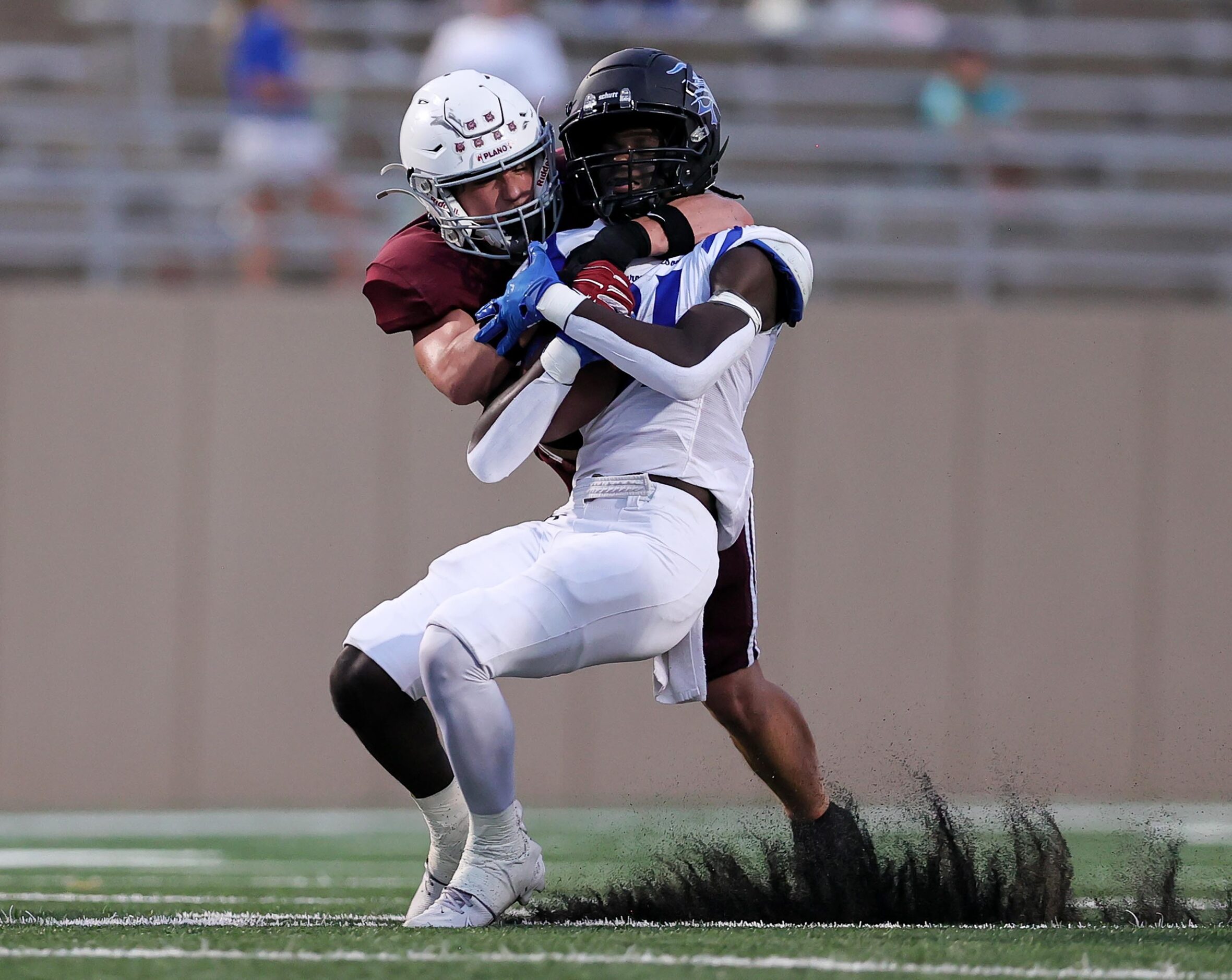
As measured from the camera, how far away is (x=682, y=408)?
3658 mm

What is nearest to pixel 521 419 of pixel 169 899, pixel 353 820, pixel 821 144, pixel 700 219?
pixel 700 219

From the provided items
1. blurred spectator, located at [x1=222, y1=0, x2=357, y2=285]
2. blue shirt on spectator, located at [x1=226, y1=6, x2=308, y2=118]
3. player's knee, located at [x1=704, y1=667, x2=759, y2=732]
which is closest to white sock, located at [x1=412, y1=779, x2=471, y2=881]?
player's knee, located at [x1=704, y1=667, x2=759, y2=732]

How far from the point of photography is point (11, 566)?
7852 mm

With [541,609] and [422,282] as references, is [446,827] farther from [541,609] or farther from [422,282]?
[422,282]

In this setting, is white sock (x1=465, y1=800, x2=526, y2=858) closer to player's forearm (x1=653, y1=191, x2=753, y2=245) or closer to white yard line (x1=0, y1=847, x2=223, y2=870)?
player's forearm (x1=653, y1=191, x2=753, y2=245)

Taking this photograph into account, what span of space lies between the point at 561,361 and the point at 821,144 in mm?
5725

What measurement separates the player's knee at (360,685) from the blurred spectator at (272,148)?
506cm

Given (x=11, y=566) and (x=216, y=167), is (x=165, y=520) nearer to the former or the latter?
(x=11, y=566)

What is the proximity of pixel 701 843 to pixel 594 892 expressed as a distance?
306mm

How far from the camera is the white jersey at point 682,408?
3.62m

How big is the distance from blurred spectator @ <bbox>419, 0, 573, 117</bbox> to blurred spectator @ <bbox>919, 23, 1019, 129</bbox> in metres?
1.94

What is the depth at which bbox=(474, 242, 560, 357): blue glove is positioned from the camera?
345 cm

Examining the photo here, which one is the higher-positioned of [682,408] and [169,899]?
[682,408]

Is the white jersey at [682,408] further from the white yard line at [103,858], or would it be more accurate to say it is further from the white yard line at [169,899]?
the white yard line at [103,858]
